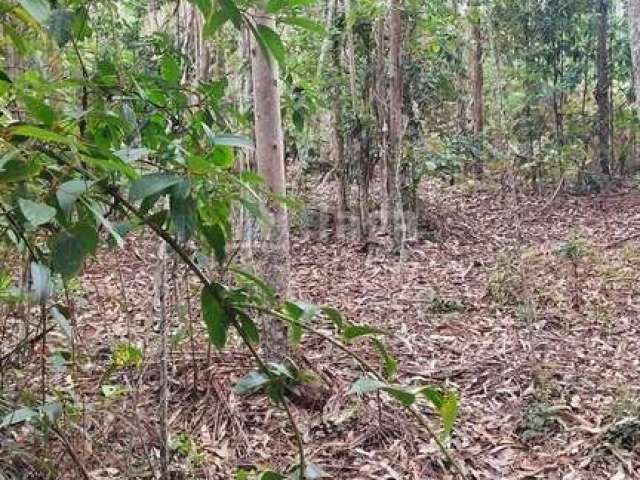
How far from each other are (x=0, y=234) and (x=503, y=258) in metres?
5.32

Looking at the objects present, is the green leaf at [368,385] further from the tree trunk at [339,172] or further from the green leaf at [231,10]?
the tree trunk at [339,172]

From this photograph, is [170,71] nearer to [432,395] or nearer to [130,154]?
[130,154]

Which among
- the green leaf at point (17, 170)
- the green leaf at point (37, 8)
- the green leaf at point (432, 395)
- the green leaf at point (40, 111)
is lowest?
the green leaf at point (432, 395)

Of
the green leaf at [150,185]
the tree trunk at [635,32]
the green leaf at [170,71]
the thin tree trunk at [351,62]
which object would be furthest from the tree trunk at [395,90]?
the green leaf at [150,185]

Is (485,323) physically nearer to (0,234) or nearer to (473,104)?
(0,234)

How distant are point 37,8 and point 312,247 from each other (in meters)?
5.85

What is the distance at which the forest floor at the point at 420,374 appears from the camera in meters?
2.69

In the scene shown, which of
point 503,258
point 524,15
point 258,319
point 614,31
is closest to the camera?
point 258,319

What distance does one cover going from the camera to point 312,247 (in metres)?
6.49

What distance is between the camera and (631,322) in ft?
14.4

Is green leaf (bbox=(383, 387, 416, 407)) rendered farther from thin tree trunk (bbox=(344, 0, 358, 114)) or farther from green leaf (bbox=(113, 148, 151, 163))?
thin tree trunk (bbox=(344, 0, 358, 114))

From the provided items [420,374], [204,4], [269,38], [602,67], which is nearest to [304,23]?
[269,38]

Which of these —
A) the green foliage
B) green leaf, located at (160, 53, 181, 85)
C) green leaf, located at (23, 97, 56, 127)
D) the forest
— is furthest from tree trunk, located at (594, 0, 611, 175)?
green leaf, located at (23, 97, 56, 127)

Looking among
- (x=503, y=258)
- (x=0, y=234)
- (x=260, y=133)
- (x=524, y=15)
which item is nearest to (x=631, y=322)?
(x=503, y=258)
